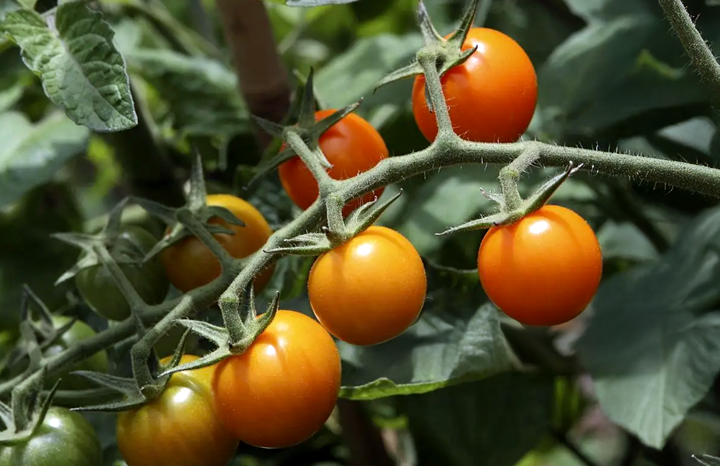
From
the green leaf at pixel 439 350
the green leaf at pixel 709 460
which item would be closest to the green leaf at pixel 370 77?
the green leaf at pixel 439 350

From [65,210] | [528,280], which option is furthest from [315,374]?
[65,210]

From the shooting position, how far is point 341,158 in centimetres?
56

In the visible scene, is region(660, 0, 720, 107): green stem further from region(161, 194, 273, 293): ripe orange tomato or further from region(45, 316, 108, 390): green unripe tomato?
region(45, 316, 108, 390): green unripe tomato

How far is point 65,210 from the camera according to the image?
1.02m

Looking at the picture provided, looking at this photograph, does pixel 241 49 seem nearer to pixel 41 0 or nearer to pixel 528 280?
pixel 41 0

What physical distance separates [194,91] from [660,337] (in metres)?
0.59

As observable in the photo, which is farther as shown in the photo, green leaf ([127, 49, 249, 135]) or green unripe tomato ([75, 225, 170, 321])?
green leaf ([127, 49, 249, 135])

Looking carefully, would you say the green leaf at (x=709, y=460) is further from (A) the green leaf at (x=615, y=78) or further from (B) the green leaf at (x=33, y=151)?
(B) the green leaf at (x=33, y=151)

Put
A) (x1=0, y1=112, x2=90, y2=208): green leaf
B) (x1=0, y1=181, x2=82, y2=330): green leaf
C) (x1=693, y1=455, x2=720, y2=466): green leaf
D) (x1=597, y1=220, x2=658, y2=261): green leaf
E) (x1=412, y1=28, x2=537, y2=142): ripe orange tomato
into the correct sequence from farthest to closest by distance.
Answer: (x1=597, y1=220, x2=658, y2=261): green leaf → (x1=0, y1=181, x2=82, y2=330): green leaf → (x1=0, y1=112, x2=90, y2=208): green leaf → (x1=412, y1=28, x2=537, y2=142): ripe orange tomato → (x1=693, y1=455, x2=720, y2=466): green leaf

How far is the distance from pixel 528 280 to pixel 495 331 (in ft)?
0.54

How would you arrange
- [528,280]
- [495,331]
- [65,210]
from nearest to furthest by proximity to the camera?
[528,280]
[495,331]
[65,210]

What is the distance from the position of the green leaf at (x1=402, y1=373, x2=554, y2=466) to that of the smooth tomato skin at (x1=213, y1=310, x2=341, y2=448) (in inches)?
14.0

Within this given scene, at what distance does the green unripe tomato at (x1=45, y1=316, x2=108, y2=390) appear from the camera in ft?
1.95

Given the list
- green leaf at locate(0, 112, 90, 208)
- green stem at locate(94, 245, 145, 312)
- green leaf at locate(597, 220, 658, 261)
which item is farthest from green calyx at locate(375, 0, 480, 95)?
green leaf at locate(597, 220, 658, 261)
